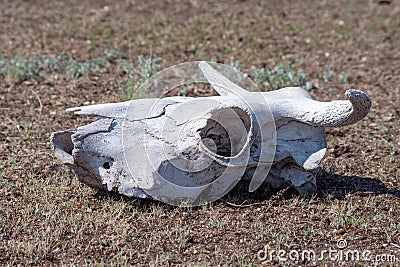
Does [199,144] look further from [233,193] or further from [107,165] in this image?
[107,165]

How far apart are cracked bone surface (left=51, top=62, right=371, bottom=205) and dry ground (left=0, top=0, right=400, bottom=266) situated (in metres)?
0.17

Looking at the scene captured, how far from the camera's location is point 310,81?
24.2ft

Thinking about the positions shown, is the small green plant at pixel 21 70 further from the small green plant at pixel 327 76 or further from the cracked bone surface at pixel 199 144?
the small green plant at pixel 327 76

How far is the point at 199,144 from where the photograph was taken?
446 centimetres

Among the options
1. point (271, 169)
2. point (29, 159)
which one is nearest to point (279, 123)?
point (271, 169)

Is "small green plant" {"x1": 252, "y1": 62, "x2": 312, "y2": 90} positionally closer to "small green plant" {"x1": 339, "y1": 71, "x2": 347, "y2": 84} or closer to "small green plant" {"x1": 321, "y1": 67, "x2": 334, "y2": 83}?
"small green plant" {"x1": 321, "y1": 67, "x2": 334, "y2": 83}

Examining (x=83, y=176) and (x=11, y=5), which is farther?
(x=11, y=5)

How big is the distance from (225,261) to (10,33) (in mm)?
5476

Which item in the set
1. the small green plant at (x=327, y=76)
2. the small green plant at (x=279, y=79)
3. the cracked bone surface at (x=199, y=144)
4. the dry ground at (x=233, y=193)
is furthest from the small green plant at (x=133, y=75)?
the small green plant at (x=327, y=76)

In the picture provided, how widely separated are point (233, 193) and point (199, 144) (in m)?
0.53

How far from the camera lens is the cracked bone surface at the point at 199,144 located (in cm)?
450

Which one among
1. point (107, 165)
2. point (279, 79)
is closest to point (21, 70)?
point (279, 79)

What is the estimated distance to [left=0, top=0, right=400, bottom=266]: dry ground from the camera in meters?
4.21

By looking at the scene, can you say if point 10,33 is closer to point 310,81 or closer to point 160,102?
point 310,81
